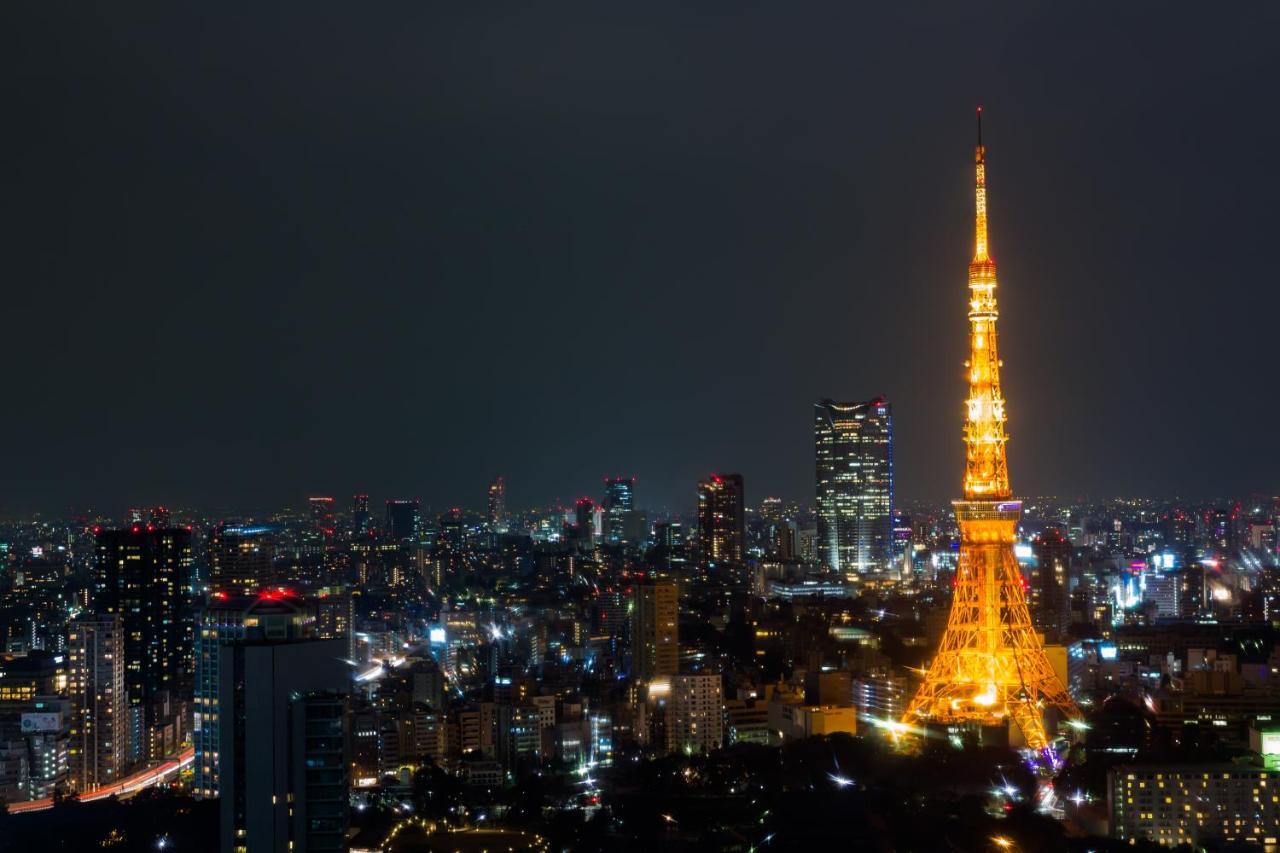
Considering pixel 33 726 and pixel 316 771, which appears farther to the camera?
pixel 33 726

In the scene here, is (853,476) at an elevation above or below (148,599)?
above

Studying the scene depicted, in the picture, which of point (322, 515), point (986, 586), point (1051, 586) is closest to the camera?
point (986, 586)

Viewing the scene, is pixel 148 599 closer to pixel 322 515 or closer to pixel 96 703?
pixel 96 703

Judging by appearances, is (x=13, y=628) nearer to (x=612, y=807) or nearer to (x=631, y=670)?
(x=631, y=670)

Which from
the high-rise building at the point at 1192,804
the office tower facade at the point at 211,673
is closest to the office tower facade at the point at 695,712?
the office tower facade at the point at 211,673

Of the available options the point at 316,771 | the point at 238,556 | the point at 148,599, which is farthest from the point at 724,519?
the point at 316,771

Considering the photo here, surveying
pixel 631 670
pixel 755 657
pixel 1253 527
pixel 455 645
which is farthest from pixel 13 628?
pixel 1253 527
